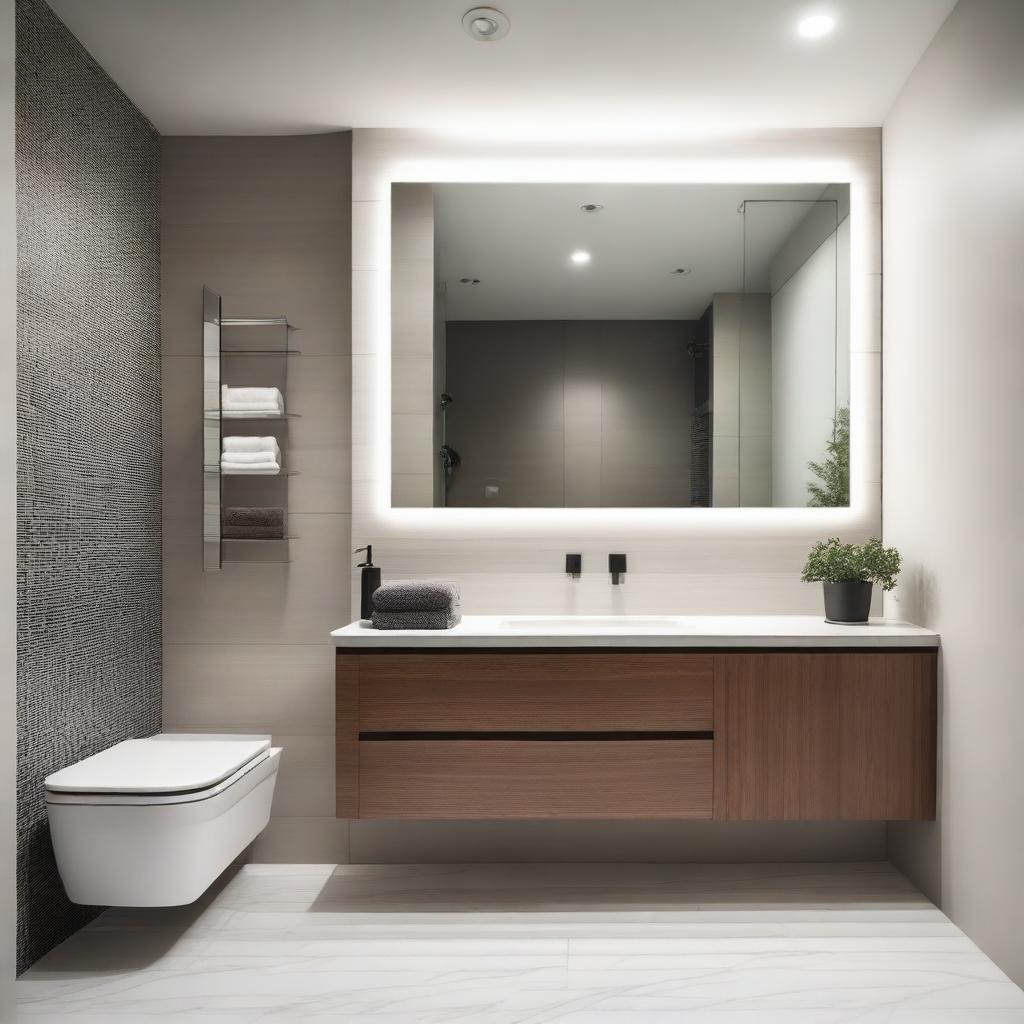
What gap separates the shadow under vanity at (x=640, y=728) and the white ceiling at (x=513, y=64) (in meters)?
1.69

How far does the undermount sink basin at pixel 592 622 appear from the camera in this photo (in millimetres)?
2629

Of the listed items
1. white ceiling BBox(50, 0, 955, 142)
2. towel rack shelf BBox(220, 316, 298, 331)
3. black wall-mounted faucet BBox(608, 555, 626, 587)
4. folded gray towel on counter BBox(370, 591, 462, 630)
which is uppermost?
white ceiling BBox(50, 0, 955, 142)

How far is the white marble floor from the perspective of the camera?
1908 millimetres

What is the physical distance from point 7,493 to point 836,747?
224cm

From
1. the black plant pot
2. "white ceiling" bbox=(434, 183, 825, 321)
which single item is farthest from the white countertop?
"white ceiling" bbox=(434, 183, 825, 321)

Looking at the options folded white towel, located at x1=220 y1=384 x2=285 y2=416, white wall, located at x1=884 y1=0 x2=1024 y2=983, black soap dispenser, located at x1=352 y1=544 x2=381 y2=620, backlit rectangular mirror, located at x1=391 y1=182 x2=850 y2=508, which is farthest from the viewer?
backlit rectangular mirror, located at x1=391 y1=182 x2=850 y2=508

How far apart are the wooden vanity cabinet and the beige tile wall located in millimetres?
581


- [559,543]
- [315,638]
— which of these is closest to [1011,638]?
[559,543]

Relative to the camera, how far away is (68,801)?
1.99m

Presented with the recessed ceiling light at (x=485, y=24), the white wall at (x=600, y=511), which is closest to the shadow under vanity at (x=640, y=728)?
the white wall at (x=600, y=511)

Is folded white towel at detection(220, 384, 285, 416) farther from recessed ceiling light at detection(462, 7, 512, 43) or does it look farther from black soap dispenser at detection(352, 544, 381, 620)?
recessed ceiling light at detection(462, 7, 512, 43)

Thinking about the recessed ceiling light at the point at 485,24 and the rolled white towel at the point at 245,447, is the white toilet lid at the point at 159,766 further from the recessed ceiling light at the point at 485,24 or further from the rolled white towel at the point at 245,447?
the recessed ceiling light at the point at 485,24

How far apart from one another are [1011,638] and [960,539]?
351mm

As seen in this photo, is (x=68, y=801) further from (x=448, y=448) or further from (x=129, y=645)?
(x=448, y=448)
